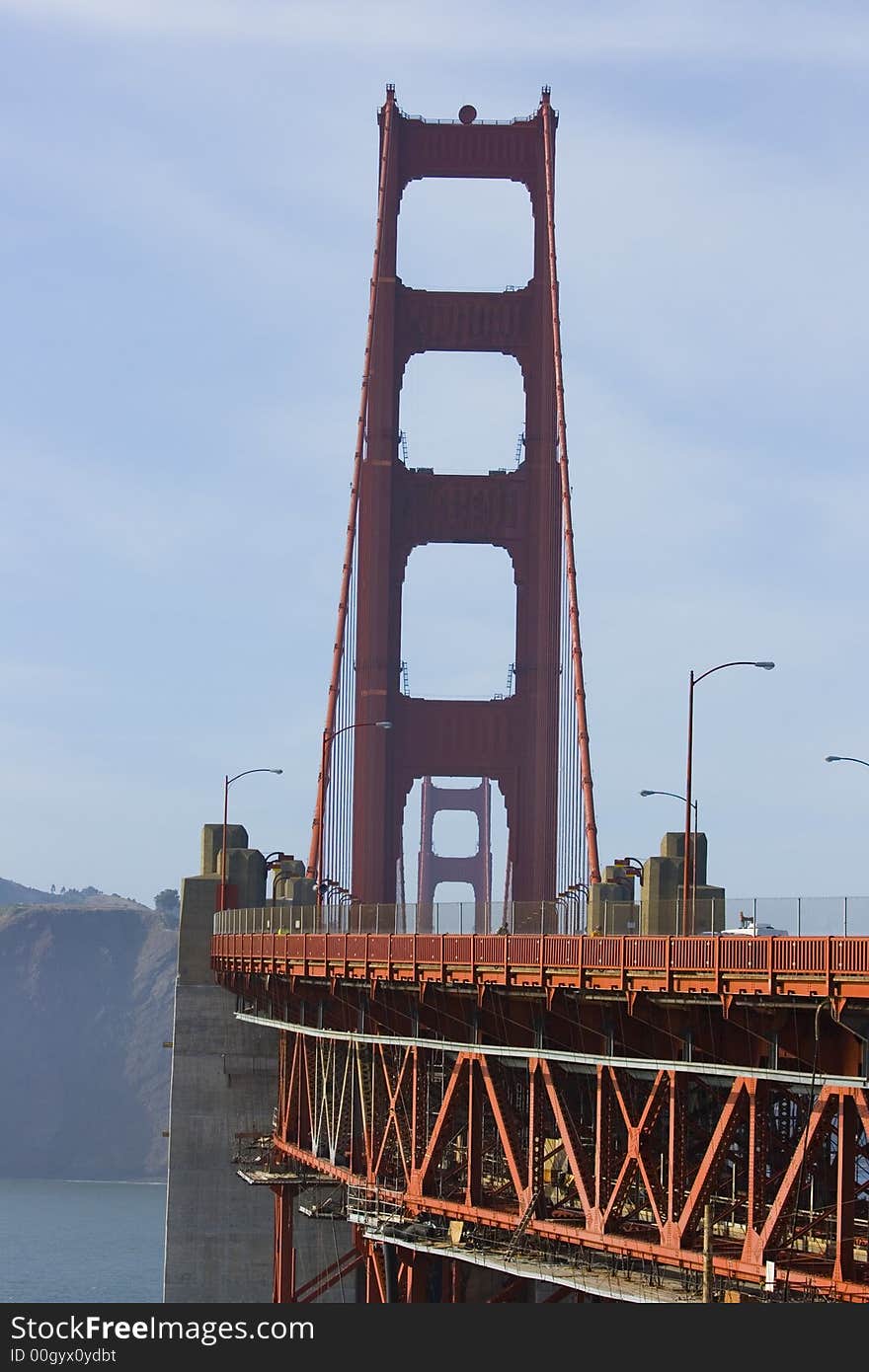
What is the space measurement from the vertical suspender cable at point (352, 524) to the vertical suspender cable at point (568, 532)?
773 centimetres

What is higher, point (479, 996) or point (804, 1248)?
point (479, 996)

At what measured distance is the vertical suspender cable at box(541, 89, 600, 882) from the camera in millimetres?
85125

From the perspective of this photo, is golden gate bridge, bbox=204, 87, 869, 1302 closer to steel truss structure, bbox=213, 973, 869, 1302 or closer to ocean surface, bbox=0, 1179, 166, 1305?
steel truss structure, bbox=213, 973, 869, 1302

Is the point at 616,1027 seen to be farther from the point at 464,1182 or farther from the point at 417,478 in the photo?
the point at 417,478

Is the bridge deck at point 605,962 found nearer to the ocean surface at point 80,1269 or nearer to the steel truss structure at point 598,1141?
the steel truss structure at point 598,1141

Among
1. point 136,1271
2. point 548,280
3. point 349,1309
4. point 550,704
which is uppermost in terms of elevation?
point 548,280

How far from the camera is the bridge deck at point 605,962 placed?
1415 inches

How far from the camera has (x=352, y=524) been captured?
10031 centimetres

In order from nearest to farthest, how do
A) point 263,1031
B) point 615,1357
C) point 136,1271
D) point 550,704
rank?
1. point 615,1357
2. point 263,1031
3. point 550,704
4. point 136,1271

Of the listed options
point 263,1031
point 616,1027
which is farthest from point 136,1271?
point 616,1027

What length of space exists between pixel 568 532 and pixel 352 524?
35.3 ft

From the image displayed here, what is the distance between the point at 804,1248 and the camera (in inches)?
1519

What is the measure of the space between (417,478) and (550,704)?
41.3 feet

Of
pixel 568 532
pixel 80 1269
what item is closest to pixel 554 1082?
pixel 568 532
